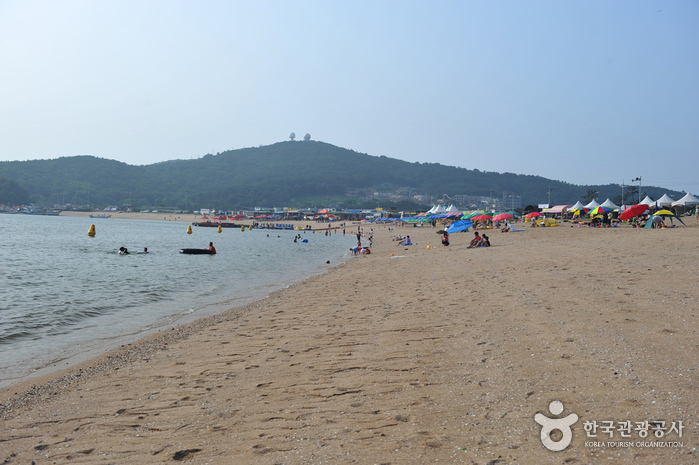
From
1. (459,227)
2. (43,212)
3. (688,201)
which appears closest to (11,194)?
(43,212)

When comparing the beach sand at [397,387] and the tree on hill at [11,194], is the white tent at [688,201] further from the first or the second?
the tree on hill at [11,194]

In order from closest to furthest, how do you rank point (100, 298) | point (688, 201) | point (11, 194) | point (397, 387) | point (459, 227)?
point (397, 387), point (100, 298), point (459, 227), point (688, 201), point (11, 194)

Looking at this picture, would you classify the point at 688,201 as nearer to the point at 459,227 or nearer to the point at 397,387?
the point at 459,227

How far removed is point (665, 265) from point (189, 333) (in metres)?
11.4

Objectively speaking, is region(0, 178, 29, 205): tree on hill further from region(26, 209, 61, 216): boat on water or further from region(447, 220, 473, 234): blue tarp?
region(447, 220, 473, 234): blue tarp

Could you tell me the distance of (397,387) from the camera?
471cm

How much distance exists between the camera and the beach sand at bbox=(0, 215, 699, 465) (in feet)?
11.6

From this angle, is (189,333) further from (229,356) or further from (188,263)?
(188,263)

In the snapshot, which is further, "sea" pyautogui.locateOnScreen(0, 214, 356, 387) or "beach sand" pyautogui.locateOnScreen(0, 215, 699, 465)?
Answer: "sea" pyautogui.locateOnScreen(0, 214, 356, 387)

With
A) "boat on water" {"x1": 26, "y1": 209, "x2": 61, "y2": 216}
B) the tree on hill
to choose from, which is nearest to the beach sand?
"boat on water" {"x1": 26, "y1": 209, "x2": 61, "y2": 216}

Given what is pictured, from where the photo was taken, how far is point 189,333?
901cm

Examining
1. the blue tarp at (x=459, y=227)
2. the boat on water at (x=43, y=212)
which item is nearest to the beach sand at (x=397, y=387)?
the blue tarp at (x=459, y=227)

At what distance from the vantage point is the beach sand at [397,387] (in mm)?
3535

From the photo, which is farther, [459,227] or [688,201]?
[688,201]
